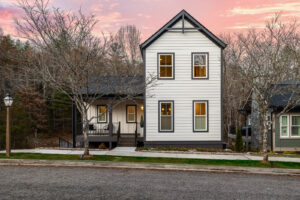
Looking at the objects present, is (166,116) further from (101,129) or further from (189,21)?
(189,21)

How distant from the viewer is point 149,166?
10.9m

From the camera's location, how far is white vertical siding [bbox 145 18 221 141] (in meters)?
17.0

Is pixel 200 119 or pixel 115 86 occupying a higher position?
pixel 115 86

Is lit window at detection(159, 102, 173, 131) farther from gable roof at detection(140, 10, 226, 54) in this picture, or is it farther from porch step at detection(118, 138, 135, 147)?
gable roof at detection(140, 10, 226, 54)

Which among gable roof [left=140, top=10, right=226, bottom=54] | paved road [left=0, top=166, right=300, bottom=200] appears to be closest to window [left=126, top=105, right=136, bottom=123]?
gable roof [left=140, top=10, right=226, bottom=54]

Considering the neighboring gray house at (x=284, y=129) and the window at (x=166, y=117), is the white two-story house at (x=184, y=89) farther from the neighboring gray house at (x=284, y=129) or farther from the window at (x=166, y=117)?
the neighboring gray house at (x=284, y=129)

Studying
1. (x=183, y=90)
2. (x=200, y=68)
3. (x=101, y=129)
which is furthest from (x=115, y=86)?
(x=200, y=68)

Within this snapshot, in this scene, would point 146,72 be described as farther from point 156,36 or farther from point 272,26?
point 272,26

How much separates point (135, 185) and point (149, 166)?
9.46ft

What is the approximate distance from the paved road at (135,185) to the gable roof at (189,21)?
32.0 feet

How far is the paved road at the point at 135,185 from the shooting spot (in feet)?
23.3

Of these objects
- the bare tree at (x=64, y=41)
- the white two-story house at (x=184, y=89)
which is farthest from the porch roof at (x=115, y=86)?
the white two-story house at (x=184, y=89)

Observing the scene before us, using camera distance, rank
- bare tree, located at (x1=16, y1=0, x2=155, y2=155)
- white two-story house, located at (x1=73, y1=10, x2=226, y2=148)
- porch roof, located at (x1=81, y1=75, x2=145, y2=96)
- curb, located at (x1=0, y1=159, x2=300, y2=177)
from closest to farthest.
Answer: curb, located at (x1=0, y1=159, x2=300, y2=177) → bare tree, located at (x1=16, y1=0, x2=155, y2=155) → porch roof, located at (x1=81, y1=75, x2=145, y2=96) → white two-story house, located at (x1=73, y1=10, x2=226, y2=148)

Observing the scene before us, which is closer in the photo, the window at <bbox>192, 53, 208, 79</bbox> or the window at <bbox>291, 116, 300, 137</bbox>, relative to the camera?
the window at <bbox>192, 53, 208, 79</bbox>
